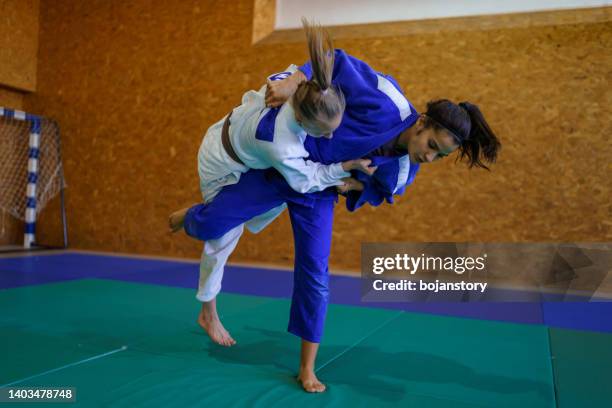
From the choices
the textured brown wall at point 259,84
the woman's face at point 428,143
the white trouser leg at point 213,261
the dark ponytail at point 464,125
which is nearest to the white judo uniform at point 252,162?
the white trouser leg at point 213,261

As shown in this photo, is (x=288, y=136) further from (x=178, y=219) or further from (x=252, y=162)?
(x=178, y=219)

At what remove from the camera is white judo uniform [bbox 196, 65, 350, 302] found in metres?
1.73

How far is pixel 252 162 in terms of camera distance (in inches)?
77.3

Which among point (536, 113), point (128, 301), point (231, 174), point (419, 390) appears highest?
point (536, 113)

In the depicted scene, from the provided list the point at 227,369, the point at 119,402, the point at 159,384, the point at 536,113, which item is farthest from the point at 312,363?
the point at 536,113

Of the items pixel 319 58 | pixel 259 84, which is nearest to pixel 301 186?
pixel 319 58

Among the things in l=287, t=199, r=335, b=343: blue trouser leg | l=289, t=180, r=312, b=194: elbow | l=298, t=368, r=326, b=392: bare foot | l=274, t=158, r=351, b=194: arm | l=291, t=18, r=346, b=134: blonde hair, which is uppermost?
l=291, t=18, r=346, b=134: blonde hair

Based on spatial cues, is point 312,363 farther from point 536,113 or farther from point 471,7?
point 471,7

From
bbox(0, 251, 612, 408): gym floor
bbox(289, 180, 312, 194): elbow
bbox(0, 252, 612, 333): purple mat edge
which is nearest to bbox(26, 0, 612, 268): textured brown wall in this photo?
bbox(0, 252, 612, 333): purple mat edge

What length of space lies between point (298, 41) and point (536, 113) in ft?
8.00

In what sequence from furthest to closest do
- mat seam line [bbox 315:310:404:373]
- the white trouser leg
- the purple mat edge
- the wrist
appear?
the purple mat edge → the white trouser leg → mat seam line [bbox 315:310:404:373] → the wrist

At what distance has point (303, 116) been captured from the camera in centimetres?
162

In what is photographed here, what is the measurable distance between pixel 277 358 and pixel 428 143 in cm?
106

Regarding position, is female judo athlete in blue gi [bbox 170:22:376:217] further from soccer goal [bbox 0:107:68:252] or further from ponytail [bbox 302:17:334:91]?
soccer goal [bbox 0:107:68:252]
